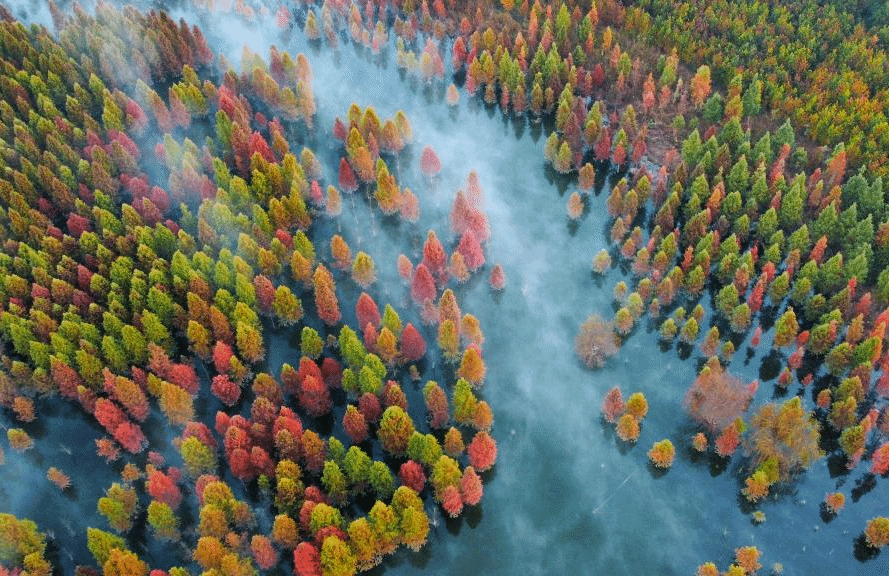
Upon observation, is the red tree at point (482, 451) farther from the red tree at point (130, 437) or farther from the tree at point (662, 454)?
the red tree at point (130, 437)

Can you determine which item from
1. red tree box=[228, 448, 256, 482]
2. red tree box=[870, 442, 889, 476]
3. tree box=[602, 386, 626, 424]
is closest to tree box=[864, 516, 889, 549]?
red tree box=[870, 442, 889, 476]

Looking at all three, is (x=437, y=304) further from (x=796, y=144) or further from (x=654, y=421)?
(x=796, y=144)

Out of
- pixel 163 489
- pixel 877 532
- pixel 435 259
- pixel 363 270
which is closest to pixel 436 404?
pixel 435 259

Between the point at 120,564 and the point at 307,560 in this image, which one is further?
the point at 307,560

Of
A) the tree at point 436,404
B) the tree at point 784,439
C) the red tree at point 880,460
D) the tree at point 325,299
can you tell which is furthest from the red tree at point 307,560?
the red tree at point 880,460

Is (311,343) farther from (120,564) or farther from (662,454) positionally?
(662,454)

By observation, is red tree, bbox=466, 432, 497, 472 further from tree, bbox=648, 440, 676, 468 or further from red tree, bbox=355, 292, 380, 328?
red tree, bbox=355, 292, 380, 328

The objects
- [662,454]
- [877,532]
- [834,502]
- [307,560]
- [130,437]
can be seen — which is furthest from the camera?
[130,437]

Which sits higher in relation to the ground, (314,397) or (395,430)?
(395,430)
